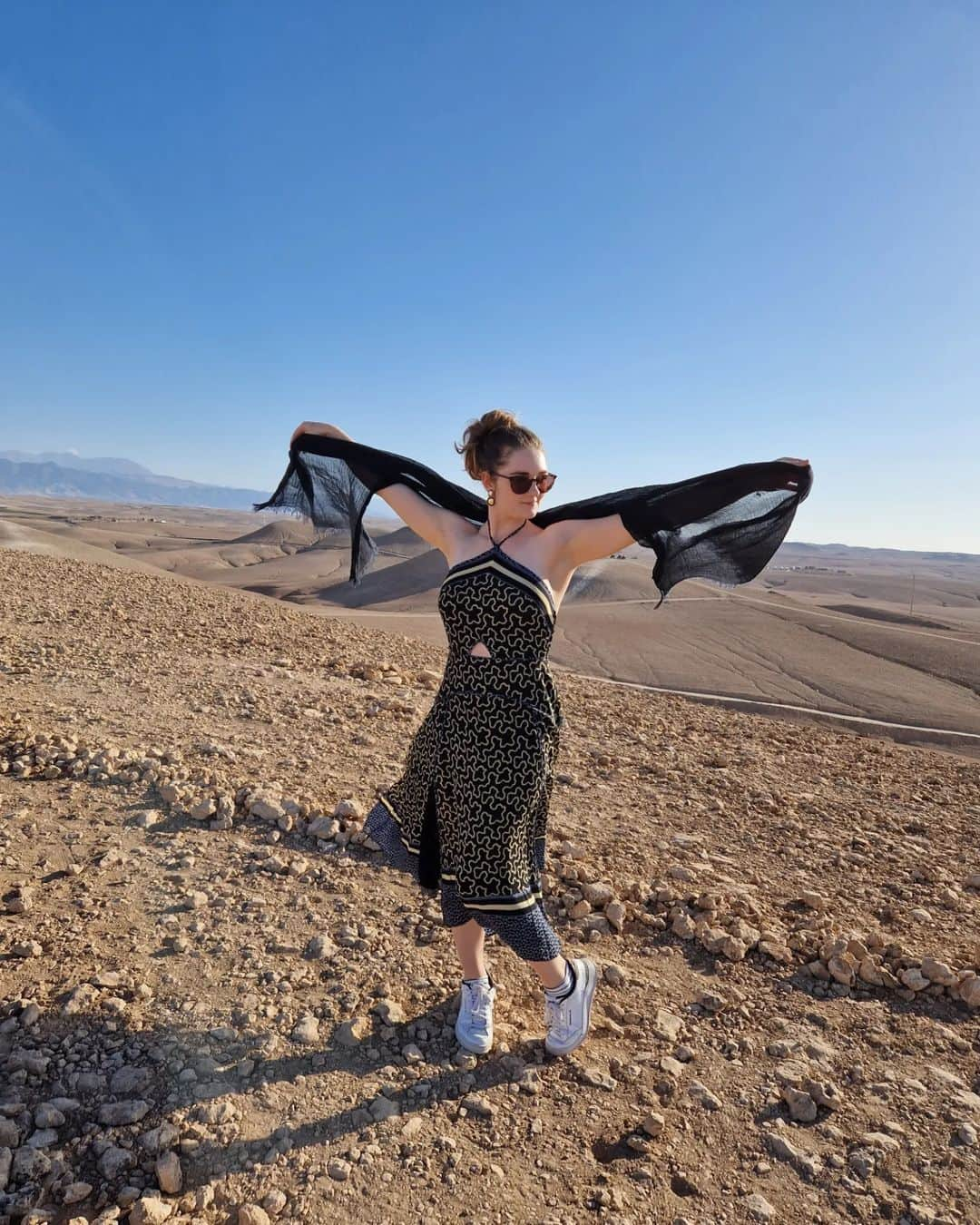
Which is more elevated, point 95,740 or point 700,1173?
point 95,740

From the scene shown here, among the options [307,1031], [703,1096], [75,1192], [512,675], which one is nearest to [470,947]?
[307,1031]

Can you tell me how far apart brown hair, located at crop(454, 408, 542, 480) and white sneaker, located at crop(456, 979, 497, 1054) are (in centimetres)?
163

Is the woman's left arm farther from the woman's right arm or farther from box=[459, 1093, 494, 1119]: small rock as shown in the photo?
box=[459, 1093, 494, 1119]: small rock

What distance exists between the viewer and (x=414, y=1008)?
8.02ft

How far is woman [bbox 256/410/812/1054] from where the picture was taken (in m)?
2.11

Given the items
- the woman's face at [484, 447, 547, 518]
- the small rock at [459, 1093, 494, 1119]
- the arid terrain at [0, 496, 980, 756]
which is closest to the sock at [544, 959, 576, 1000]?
the small rock at [459, 1093, 494, 1119]

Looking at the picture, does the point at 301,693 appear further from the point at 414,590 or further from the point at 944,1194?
the point at 414,590

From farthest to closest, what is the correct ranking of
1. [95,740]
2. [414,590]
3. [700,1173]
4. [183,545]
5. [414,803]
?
[183,545] → [414,590] → [95,740] → [414,803] → [700,1173]

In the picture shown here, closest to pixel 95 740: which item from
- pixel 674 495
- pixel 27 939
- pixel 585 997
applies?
pixel 27 939

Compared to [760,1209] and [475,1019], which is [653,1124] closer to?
[760,1209]

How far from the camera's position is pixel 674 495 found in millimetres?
2197

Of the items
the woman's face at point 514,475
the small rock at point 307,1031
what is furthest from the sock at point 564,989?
the woman's face at point 514,475

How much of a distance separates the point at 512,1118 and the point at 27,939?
1.71m

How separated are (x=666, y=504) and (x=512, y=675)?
2.29 feet
